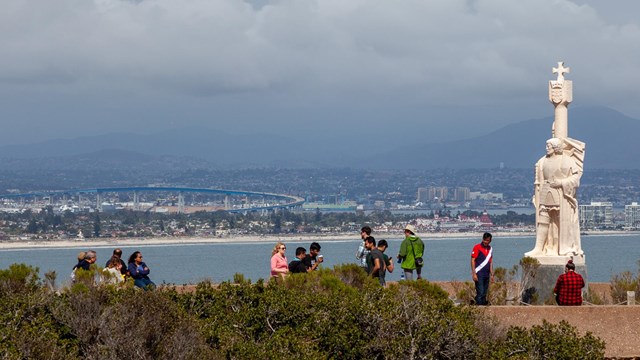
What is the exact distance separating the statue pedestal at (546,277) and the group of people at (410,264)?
0.92 metres

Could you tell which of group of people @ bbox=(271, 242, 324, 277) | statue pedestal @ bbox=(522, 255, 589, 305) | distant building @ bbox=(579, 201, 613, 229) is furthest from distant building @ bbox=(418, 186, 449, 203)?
group of people @ bbox=(271, 242, 324, 277)

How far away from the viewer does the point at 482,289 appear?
54.7ft

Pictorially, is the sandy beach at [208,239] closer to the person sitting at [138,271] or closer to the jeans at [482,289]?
the person sitting at [138,271]

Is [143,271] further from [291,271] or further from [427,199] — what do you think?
[427,199]

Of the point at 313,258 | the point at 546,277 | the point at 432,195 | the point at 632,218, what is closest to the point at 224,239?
the point at 632,218

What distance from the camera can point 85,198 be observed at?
168250mm

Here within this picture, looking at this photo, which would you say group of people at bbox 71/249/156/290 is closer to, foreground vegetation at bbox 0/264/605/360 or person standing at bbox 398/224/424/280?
foreground vegetation at bbox 0/264/605/360

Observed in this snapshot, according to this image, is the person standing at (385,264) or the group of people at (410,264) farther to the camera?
the person standing at (385,264)

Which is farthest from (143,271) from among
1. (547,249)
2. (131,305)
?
(547,249)

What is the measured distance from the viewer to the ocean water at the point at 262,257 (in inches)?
2088

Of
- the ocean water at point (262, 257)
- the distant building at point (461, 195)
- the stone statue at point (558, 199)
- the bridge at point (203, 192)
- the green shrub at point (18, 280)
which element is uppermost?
the distant building at point (461, 195)

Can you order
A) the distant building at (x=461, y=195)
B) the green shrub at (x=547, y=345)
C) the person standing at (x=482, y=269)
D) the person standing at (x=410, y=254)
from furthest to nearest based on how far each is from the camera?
the distant building at (x=461, y=195) < the person standing at (x=410, y=254) < the person standing at (x=482, y=269) < the green shrub at (x=547, y=345)

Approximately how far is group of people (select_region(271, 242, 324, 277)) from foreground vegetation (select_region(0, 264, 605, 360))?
0.71 meters

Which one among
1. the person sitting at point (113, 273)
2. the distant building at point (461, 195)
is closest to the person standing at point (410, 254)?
the person sitting at point (113, 273)
